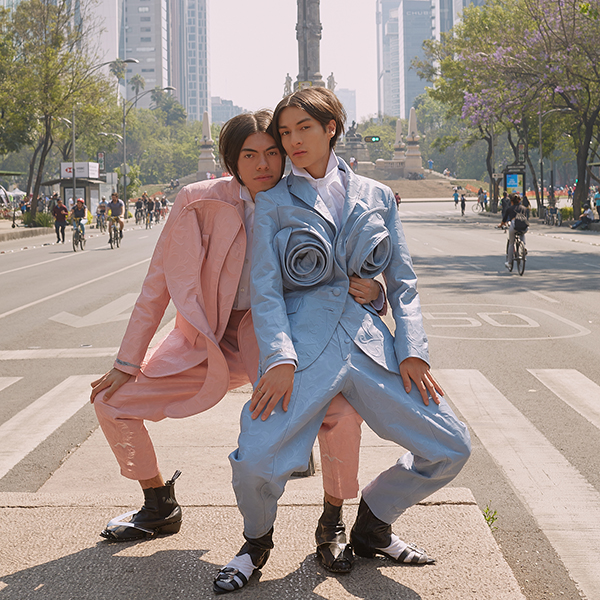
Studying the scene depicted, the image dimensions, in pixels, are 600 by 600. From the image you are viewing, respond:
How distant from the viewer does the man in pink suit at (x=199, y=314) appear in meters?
3.38

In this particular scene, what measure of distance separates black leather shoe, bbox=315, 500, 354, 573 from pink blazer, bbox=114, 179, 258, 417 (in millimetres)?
610

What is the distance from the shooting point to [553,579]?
361 cm

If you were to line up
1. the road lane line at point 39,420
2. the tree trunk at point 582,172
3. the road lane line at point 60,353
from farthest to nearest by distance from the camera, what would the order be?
the tree trunk at point 582,172
the road lane line at point 60,353
the road lane line at point 39,420

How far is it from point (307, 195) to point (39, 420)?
4.00 metres

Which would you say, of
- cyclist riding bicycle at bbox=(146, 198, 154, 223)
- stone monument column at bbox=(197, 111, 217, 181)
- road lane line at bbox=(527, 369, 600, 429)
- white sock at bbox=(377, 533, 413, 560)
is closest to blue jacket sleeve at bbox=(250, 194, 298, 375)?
white sock at bbox=(377, 533, 413, 560)

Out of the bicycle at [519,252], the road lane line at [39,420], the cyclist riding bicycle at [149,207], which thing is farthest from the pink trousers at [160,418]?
the cyclist riding bicycle at [149,207]

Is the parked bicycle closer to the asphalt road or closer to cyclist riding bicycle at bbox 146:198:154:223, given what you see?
cyclist riding bicycle at bbox 146:198:154:223

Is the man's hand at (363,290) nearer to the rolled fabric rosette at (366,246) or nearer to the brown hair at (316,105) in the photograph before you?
the rolled fabric rosette at (366,246)

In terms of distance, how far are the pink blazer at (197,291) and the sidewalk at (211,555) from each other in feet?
1.99

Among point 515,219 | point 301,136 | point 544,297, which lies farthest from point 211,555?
point 515,219

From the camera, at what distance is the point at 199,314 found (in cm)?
337

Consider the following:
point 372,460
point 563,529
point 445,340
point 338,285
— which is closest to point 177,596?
point 338,285

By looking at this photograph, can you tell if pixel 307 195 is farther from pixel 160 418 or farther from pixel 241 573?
pixel 241 573

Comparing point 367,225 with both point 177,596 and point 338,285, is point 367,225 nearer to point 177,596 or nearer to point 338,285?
point 338,285
